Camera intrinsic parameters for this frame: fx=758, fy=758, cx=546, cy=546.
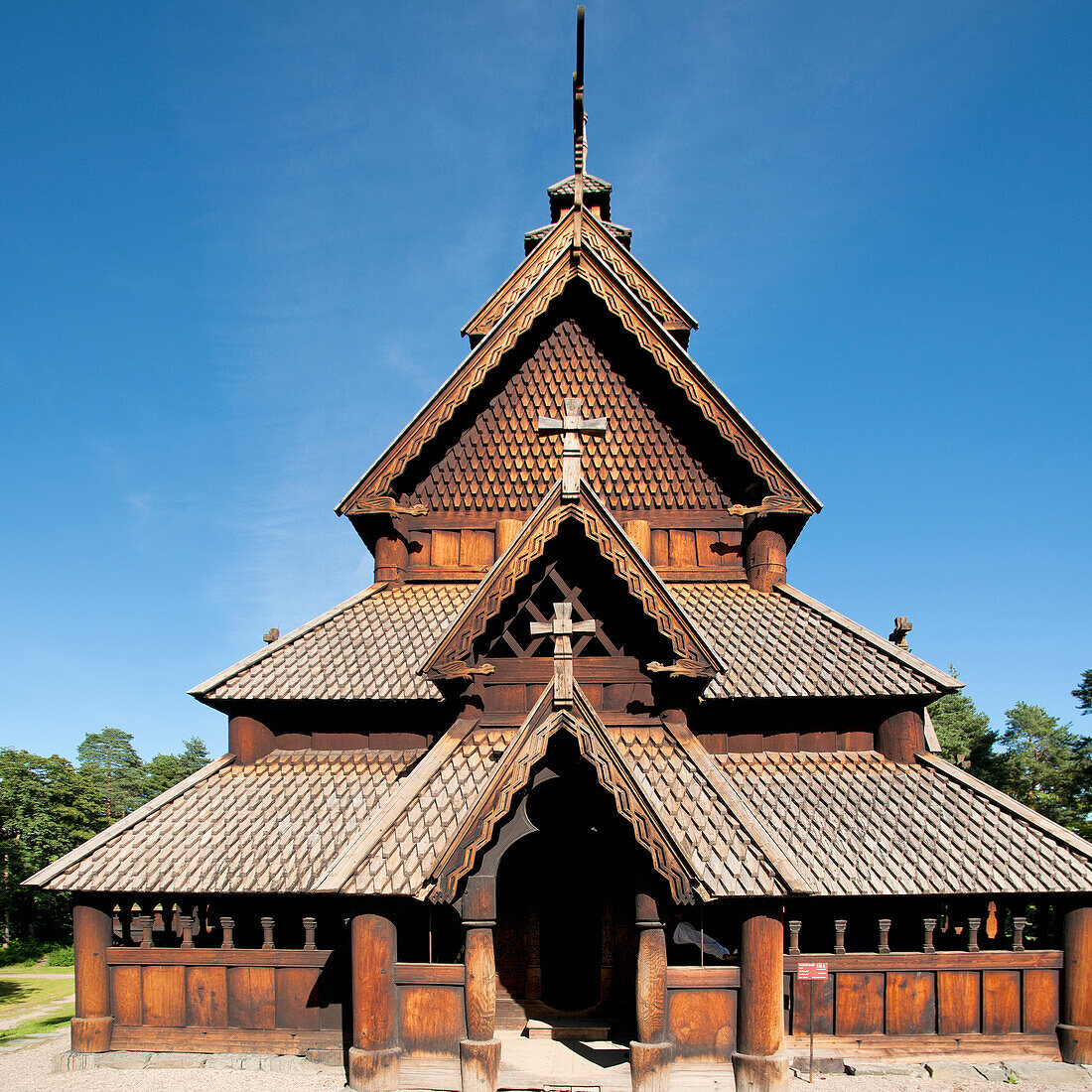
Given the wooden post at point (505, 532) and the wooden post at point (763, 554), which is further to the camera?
the wooden post at point (763, 554)

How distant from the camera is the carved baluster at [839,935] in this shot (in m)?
9.02

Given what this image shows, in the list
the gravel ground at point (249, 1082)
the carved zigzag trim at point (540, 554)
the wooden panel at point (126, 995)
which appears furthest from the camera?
the wooden panel at point (126, 995)

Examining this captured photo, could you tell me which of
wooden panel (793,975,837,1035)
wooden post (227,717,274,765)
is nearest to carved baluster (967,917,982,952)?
wooden panel (793,975,837,1035)

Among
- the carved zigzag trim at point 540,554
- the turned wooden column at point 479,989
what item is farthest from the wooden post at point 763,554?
the turned wooden column at point 479,989

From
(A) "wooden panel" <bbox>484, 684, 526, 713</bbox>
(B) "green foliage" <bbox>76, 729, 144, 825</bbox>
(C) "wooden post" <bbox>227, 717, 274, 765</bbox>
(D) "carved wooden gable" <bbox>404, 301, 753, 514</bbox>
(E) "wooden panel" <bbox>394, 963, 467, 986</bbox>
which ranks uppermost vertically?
(D) "carved wooden gable" <bbox>404, 301, 753, 514</bbox>

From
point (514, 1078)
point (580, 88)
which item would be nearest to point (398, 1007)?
point (514, 1078)

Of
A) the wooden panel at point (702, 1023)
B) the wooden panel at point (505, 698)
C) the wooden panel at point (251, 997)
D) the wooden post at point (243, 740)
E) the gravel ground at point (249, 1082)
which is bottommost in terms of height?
the gravel ground at point (249, 1082)

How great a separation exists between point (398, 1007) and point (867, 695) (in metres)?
6.91

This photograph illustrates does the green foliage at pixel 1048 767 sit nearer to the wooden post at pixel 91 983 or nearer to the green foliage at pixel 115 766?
the wooden post at pixel 91 983

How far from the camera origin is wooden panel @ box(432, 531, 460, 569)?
41.6ft

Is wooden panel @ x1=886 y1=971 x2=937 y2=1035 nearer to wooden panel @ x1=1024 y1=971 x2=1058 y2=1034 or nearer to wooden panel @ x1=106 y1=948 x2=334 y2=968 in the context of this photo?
wooden panel @ x1=1024 y1=971 x2=1058 y2=1034

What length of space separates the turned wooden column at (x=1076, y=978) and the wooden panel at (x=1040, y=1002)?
0.09 meters

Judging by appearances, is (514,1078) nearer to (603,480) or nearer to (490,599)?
(490,599)

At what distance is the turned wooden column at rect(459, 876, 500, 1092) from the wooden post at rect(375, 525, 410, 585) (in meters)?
6.12
